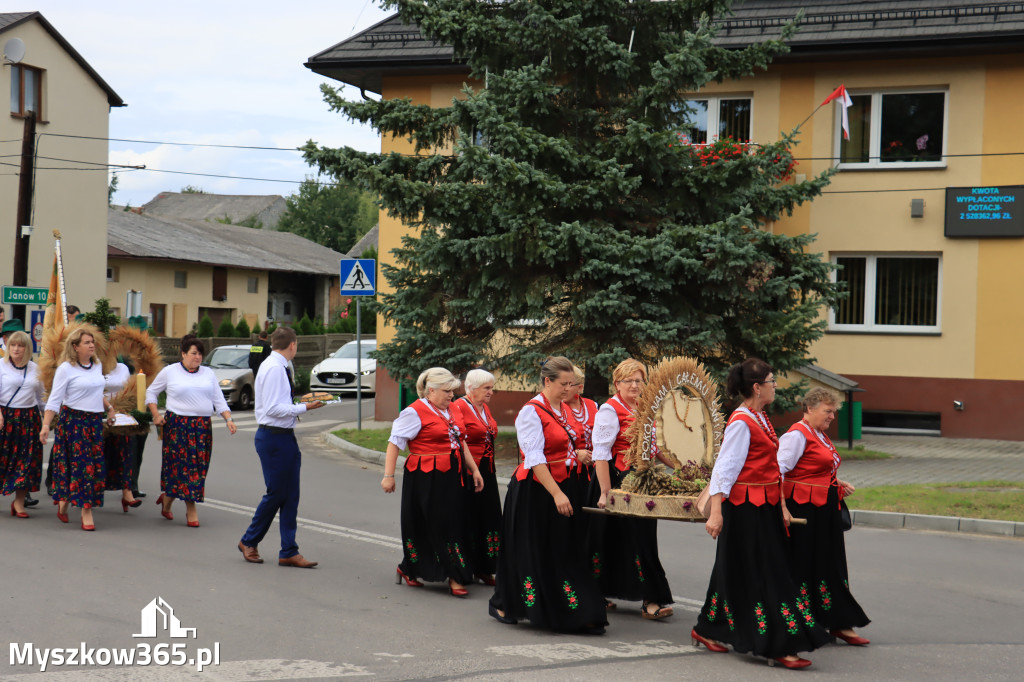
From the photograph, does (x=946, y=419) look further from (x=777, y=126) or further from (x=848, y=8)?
(x=848, y=8)

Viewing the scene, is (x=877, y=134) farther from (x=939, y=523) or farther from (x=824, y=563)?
(x=824, y=563)

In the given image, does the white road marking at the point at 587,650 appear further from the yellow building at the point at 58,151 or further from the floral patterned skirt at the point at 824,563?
the yellow building at the point at 58,151

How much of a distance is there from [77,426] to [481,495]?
14.5 ft

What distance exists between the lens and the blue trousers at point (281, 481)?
8344mm

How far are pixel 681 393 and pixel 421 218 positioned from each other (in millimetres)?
9649

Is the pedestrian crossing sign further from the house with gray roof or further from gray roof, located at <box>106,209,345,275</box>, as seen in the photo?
gray roof, located at <box>106,209,345,275</box>

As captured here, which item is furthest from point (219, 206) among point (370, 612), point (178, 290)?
point (370, 612)

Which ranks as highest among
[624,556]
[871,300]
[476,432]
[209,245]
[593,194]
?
[209,245]

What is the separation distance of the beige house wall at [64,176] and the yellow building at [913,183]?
18.4m

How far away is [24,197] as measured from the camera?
943 inches

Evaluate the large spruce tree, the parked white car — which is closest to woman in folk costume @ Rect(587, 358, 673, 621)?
the large spruce tree

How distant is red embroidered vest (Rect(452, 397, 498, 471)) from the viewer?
8086 mm

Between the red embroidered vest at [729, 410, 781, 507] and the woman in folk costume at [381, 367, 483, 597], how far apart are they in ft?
7.86

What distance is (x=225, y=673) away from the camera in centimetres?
557
